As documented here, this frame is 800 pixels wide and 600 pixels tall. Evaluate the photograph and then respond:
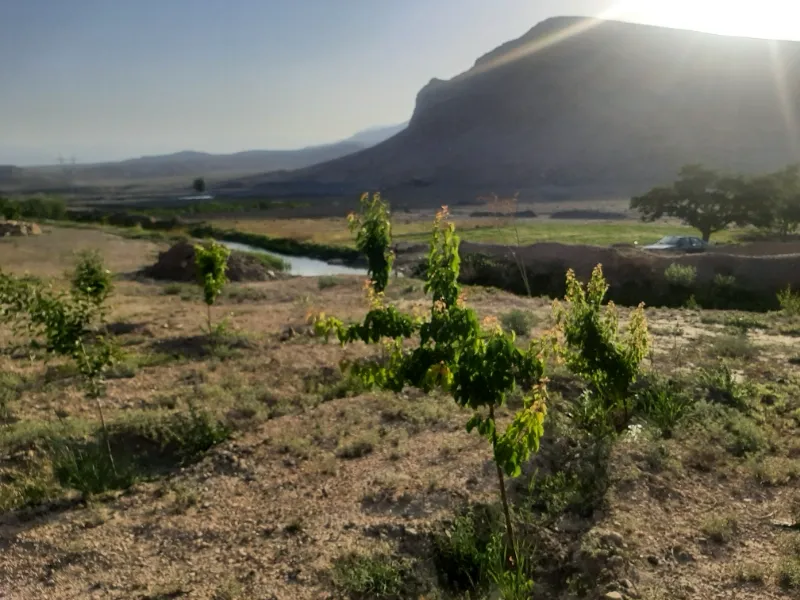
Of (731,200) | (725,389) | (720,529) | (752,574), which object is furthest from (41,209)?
(752,574)

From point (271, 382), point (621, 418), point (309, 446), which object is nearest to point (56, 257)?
point (271, 382)

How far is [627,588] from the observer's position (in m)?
5.53

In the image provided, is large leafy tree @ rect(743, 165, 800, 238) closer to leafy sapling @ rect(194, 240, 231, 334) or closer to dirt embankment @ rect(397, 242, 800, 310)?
dirt embankment @ rect(397, 242, 800, 310)

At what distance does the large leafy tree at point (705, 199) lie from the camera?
1462 inches

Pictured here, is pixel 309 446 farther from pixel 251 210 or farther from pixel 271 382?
pixel 251 210

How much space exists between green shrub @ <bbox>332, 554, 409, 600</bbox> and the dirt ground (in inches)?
4.7

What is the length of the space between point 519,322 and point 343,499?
27.8 feet

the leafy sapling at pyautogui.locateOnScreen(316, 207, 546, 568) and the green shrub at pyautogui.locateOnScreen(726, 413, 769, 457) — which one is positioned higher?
the leafy sapling at pyautogui.locateOnScreen(316, 207, 546, 568)

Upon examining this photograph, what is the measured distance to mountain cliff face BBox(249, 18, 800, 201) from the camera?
303 feet

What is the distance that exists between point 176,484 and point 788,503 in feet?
20.6

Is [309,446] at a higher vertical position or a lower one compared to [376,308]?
lower

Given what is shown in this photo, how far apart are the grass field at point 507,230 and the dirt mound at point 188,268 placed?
13.0 meters

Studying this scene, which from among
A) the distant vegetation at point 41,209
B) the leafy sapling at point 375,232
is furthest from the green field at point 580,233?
the distant vegetation at point 41,209

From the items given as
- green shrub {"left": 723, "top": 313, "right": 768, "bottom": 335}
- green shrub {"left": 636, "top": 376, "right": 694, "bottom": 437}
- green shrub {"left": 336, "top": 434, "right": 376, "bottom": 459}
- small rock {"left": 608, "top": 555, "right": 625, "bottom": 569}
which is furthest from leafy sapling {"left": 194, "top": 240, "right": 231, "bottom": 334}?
green shrub {"left": 723, "top": 313, "right": 768, "bottom": 335}
